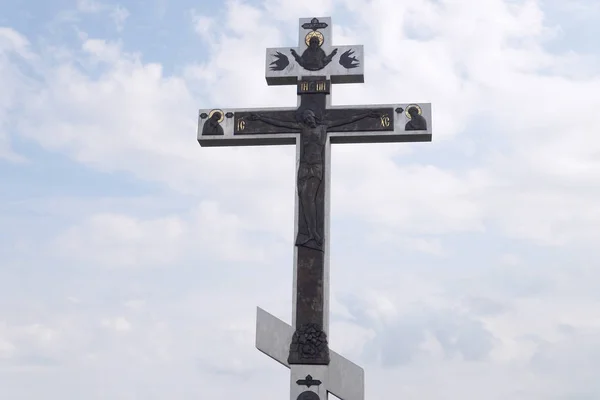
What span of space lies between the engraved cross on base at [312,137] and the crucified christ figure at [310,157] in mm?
13

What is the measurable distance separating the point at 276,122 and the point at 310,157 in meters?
0.75

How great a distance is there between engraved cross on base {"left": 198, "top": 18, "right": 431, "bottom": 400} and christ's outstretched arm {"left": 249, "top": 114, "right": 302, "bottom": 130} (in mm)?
14

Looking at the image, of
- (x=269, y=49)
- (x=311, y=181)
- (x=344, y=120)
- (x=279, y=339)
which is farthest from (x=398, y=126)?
(x=279, y=339)

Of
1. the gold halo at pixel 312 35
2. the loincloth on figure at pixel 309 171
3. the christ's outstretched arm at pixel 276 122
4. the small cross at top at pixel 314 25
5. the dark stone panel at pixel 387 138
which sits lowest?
the loincloth on figure at pixel 309 171

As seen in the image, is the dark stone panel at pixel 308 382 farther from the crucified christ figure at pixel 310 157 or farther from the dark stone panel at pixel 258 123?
the dark stone panel at pixel 258 123

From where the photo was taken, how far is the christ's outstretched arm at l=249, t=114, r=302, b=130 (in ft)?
37.5

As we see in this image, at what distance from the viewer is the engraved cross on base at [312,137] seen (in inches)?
403

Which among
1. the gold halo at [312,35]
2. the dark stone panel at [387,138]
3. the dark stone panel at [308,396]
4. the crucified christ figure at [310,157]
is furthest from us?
the gold halo at [312,35]

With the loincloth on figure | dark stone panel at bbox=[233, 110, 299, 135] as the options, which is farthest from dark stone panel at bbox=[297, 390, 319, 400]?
dark stone panel at bbox=[233, 110, 299, 135]

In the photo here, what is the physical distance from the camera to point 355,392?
33.4ft

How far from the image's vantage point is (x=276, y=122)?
11.5 m

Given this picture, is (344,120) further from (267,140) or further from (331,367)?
(331,367)

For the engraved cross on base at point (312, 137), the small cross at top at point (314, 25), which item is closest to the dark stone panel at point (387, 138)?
the engraved cross on base at point (312, 137)

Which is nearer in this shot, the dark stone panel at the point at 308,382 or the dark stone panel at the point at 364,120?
the dark stone panel at the point at 308,382
